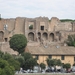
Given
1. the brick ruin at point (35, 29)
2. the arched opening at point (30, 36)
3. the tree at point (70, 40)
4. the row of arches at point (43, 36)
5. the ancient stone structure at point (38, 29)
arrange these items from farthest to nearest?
the arched opening at point (30, 36) → the row of arches at point (43, 36) → the brick ruin at point (35, 29) → the ancient stone structure at point (38, 29) → the tree at point (70, 40)

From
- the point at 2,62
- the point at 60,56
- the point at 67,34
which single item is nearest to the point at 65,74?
the point at 2,62

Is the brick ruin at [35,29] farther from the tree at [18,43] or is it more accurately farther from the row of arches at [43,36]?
the tree at [18,43]

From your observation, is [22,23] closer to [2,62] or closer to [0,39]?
[0,39]

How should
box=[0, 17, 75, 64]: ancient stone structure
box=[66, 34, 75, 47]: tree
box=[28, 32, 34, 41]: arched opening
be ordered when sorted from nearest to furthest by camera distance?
box=[66, 34, 75, 47]: tree < box=[0, 17, 75, 64]: ancient stone structure < box=[28, 32, 34, 41]: arched opening

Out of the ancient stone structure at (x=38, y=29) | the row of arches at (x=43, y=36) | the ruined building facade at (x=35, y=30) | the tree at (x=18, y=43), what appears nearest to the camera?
Answer: the tree at (x=18, y=43)

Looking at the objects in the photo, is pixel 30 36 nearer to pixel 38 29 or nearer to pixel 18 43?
pixel 38 29

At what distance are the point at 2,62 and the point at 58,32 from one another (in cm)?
4387

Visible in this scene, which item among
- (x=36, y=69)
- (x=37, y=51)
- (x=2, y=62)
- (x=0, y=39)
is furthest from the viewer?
(x=0, y=39)

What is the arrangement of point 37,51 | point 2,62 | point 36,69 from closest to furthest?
point 2,62
point 36,69
point 37,51

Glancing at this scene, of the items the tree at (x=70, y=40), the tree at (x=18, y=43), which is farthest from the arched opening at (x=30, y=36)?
the tree at (x=18, y=43)

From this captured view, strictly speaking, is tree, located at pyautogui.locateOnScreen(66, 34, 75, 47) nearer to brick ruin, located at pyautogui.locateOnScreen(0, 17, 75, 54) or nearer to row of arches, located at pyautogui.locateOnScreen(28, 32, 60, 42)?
brick ruin, located at pyautogui.locateOnScreen(0, 17, 75, 54)

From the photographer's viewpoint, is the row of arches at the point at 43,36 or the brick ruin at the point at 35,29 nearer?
the brick ruin at the point at 35,29

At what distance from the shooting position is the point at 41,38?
92438mm

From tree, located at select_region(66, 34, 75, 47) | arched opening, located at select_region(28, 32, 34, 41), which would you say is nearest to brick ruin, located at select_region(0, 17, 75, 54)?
arched opening, located at select_region(28, 32, 34, 41)
